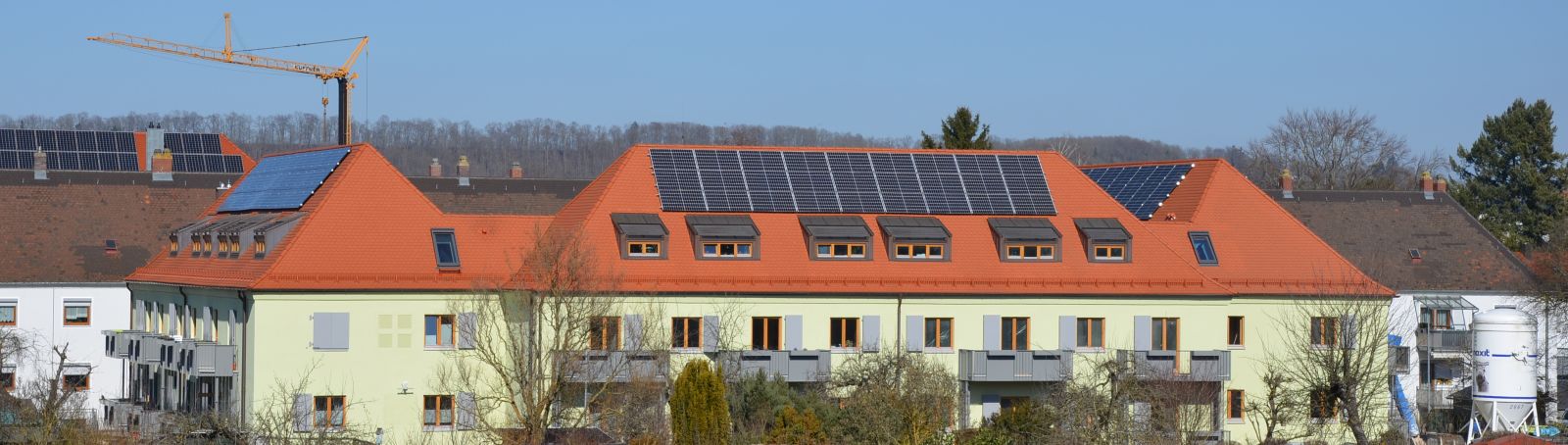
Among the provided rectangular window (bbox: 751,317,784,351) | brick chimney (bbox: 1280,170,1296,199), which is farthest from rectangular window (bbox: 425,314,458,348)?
brick chimney (bbox: 1280,170,1296,199)

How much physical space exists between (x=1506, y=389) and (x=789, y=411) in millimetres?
27187

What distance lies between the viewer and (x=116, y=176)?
87.6m

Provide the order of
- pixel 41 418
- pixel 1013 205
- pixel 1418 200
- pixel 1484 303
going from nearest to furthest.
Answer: pixel 41 418 → pixel 1013 205 → pixel 1484 303 → pixel 1418 200

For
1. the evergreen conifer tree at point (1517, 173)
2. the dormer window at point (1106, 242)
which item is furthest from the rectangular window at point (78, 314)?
the evergreen conifer tree at point (1517, 173)

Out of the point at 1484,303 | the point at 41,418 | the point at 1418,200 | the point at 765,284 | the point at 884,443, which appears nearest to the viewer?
the point at 41,418

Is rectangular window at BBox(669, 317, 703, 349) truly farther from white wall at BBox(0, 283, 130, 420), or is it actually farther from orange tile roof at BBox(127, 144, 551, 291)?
white wall at BBox(0, 283, 130, 420)

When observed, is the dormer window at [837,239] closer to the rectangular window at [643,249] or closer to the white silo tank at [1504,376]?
the rectangular window at [643,249]

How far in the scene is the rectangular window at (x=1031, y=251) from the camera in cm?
7069

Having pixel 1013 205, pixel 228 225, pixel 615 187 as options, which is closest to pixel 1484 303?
pixel 1013 205

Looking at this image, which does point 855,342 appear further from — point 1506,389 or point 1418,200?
point 1418,200

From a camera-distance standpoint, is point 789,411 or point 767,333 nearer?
point 789,411

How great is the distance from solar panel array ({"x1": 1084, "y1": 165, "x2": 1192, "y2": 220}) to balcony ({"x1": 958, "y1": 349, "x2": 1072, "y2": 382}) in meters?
9.61

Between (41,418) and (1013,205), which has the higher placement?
(1013,205)

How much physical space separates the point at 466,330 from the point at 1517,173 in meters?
77.3
